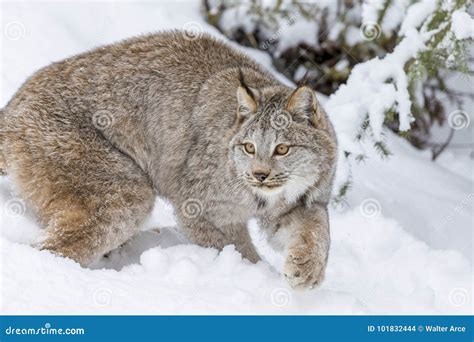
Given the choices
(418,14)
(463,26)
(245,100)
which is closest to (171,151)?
(245,100)

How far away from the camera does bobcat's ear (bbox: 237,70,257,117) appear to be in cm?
582

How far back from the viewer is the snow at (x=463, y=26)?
23.0ft

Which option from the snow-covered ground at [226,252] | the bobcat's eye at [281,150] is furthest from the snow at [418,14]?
the bobcat's eye at [281,150]

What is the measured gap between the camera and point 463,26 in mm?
7059

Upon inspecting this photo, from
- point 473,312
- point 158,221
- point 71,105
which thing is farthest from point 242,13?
point 473,312

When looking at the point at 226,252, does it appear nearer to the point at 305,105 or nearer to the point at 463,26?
the point at 305,105

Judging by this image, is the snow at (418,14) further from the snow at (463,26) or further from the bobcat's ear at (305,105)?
the bobcat's ear at (305,105)

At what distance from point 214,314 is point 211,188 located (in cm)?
136

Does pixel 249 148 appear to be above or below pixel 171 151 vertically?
above

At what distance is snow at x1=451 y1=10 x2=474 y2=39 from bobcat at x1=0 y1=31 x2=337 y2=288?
1646 millimetres

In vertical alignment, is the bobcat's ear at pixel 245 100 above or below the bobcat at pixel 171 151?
above

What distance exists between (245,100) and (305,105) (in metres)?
0.41

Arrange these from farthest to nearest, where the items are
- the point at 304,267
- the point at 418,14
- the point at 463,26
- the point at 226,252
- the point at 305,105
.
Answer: the point at 418,14 < the point at 463,26 < the point at 305,105 < the point at 226,252 < the point at 304,267
